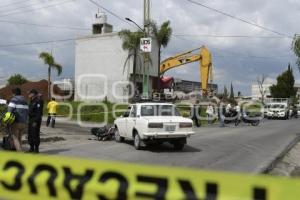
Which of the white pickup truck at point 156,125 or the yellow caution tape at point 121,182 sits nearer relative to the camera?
the yellow caution tape at point 121,182

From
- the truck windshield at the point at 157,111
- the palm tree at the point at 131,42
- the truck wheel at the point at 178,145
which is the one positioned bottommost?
the truck wheel at the point at 178,145

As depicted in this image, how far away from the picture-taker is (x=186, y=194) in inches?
138

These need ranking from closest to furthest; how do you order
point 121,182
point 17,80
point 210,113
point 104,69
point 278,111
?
point 121,182 < point 210,113 < point 104,69 < point 278,111 < point 17,80

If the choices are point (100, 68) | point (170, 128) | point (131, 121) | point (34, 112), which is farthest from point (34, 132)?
point (100, 68)

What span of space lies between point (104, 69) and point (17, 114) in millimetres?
35440

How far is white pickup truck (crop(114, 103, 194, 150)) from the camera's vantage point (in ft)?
51.7

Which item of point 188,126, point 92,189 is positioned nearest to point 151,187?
point 92,189

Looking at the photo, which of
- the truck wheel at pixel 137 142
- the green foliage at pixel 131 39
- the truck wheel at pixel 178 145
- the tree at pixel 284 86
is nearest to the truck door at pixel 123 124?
the truck wheel at pixel 137 142

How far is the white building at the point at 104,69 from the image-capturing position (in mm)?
46406

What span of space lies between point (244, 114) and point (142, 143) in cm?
2020

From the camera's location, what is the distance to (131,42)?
44.8 m

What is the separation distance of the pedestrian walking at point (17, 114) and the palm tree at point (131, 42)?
104ft

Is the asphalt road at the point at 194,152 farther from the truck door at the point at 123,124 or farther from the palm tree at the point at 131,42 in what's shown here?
the palm tree at the point at 131,42

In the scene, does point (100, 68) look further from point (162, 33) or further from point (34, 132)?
point (34, 132)
